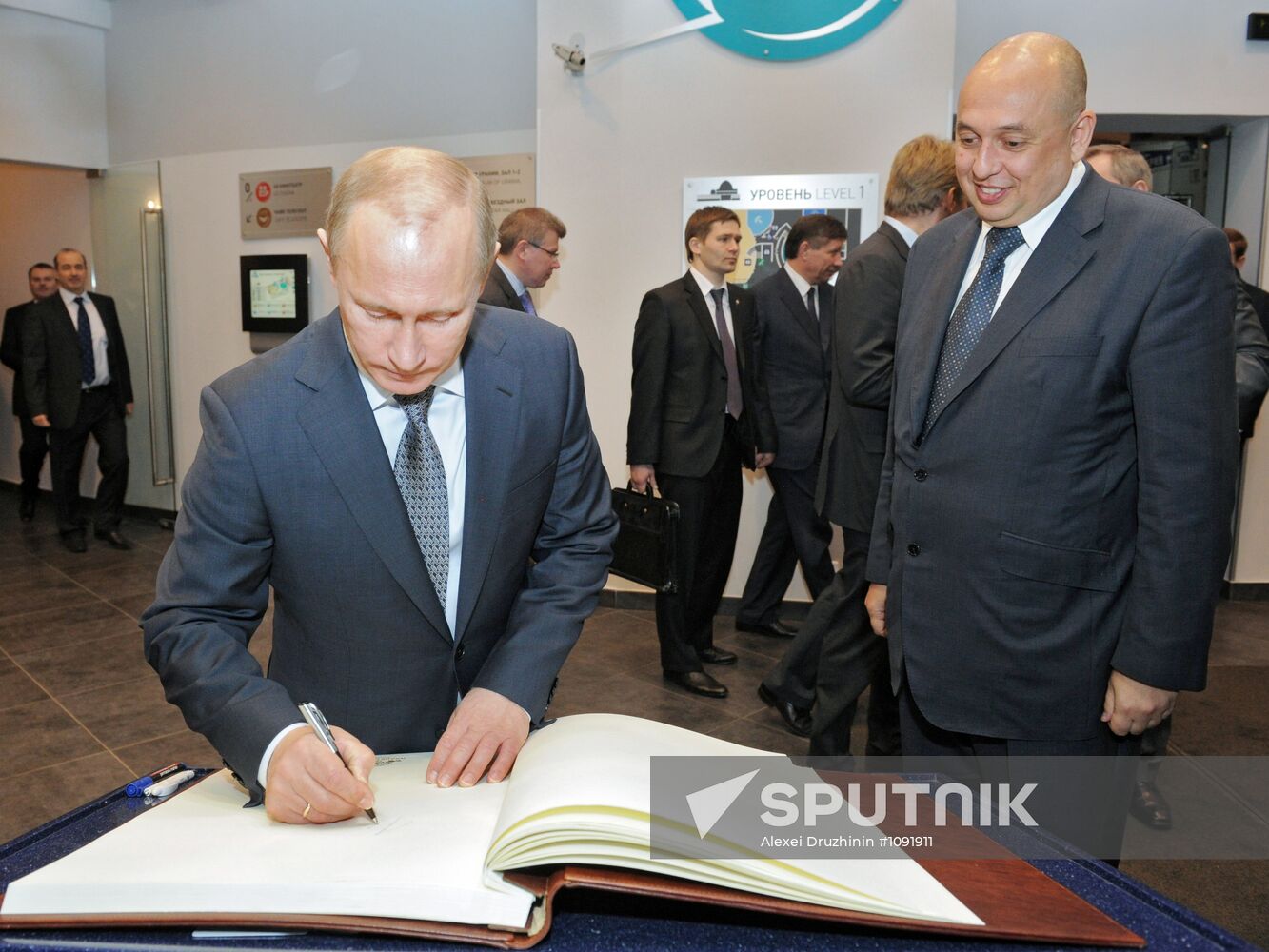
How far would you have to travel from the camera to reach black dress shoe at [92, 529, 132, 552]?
7180 mm

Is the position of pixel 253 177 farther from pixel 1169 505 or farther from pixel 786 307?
pixel 1169 505

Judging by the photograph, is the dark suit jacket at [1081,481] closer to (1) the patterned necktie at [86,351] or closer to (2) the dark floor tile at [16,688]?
Result: (2) the dark floor tile at [16,688]

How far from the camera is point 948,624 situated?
1.92 metres

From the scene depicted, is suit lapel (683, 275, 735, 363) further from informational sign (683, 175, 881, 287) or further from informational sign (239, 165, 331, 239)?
informational sign (239, 165, 331, 239)

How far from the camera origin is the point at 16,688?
4.45m

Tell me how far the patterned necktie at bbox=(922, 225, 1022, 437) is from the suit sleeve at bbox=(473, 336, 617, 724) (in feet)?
2.39

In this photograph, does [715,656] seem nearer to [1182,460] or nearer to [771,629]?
[771,629]

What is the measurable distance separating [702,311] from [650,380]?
0.38 m

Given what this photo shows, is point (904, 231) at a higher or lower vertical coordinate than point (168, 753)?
higher

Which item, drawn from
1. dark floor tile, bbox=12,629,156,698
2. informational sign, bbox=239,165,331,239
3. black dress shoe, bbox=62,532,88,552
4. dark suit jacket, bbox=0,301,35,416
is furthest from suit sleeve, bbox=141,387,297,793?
dark suit jacket, bbox=0,301,35,416

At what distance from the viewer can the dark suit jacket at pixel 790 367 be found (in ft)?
15.6

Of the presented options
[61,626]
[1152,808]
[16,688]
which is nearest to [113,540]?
[61,626]

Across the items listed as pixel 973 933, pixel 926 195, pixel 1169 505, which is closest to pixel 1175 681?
pixel 1169 505

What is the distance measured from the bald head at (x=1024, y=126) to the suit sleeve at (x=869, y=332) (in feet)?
3.90
